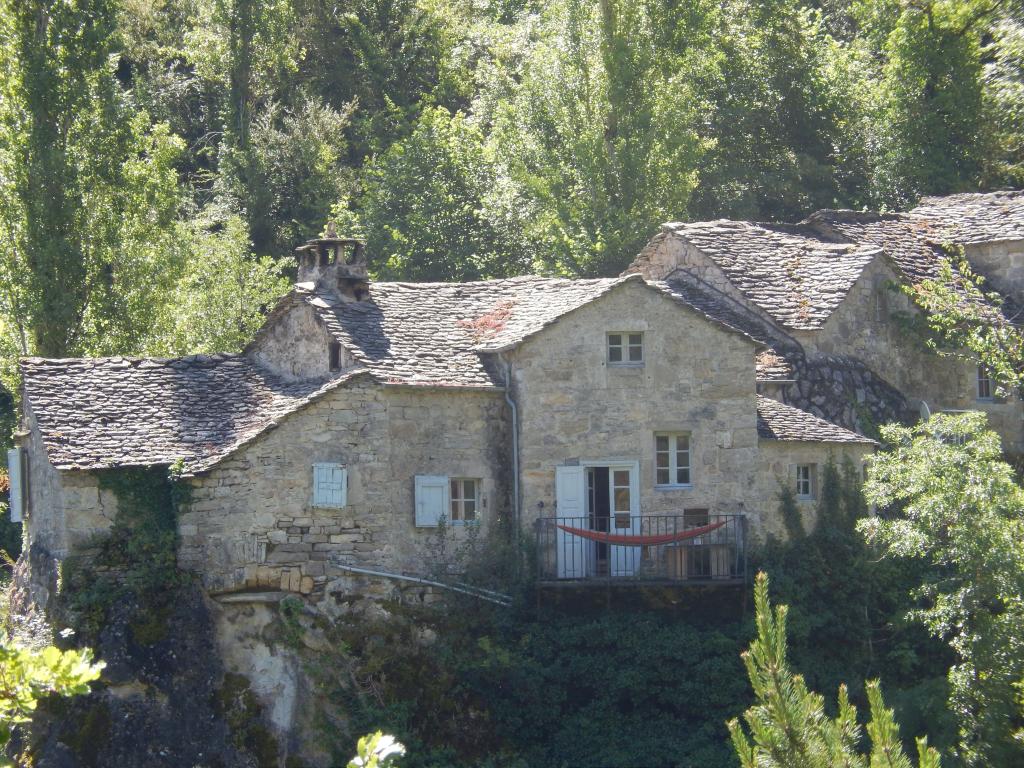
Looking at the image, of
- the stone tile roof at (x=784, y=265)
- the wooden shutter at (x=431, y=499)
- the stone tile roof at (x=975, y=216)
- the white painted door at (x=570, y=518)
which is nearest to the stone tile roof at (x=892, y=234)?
the stone tile roof at (x=975, y=216)

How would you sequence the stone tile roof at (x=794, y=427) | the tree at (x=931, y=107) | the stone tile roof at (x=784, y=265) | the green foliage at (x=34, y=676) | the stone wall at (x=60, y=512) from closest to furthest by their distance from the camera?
the green foliage at (x=34, y=676), the stone wall at (x=60, y=512), the stone tile roof at (x=794, y=427), the stone tile roof at (x=784, y=265), the tree at (x=931, y=107)

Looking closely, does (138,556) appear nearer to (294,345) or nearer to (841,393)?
(294,345)

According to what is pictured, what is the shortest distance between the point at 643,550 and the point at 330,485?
5.54m

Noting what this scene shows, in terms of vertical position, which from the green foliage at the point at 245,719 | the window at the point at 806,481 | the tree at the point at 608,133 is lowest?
the green foliage at the point at 245,719

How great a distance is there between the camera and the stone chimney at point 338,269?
1117 inches

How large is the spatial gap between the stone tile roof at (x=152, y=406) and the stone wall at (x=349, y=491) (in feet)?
1.50

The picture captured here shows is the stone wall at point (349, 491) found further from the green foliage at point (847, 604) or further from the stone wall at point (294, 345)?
the green foliage at point (847, 604)

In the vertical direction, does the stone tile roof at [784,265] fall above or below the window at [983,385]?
above

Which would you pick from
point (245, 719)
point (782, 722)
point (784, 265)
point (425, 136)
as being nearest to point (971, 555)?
point (784, 265)

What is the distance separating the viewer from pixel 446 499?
26312 mm

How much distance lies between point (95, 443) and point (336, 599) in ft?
15.1

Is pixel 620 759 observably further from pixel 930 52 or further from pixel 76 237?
pixel 930 52

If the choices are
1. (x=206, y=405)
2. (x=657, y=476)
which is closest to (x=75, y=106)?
(x=206, y=405)

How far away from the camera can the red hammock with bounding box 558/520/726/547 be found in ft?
86.0
